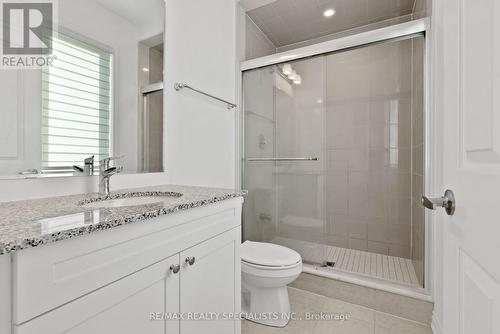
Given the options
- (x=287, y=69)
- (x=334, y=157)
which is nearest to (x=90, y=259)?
(x=287, y=69)

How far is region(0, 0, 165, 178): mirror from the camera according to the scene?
879 mm

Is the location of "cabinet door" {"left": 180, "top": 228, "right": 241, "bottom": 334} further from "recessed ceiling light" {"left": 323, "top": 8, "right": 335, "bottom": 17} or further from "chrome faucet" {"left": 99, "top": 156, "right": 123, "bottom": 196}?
"recessed ceiling light" {"left": 323, "top": 8, "right": 335, "bottom": 17}

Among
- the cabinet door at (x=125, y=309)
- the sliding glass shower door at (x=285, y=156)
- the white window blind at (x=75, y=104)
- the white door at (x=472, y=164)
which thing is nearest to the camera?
the white door at (x=472, y=164)

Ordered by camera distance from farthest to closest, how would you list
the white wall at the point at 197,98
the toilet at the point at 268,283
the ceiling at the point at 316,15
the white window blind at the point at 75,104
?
the ceiling at the point at 316,15
the white wall at the point at 197,98
the toilet at the point at 268,283
the white window blind at the point at 75,104

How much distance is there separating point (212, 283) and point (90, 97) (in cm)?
101

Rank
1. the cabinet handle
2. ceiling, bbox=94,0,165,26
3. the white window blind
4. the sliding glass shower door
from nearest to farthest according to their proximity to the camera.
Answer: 1. the cabinet handle
2. the white window blind
3. ceiling, bbox=94,0,165,26
4. the sliding glass shower door

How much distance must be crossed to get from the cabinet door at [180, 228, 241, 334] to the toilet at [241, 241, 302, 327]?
280 mm

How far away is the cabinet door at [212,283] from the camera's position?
0.86 m

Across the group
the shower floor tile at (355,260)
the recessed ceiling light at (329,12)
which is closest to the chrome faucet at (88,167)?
the shower floor tile at (355,260)

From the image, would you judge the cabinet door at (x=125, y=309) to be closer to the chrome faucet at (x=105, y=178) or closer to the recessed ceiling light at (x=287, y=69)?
the chrome faucet at (x=105, y=178)

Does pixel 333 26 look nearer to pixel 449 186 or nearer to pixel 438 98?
pixel 438 98

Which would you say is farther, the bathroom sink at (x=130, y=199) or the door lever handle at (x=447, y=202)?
the bathroom sink at (x=130, y=199)

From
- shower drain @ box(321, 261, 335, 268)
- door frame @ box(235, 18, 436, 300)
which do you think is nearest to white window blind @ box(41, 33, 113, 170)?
door frame @ box(235, 18, 436, 300)

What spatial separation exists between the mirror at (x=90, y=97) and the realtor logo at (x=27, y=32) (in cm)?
2
